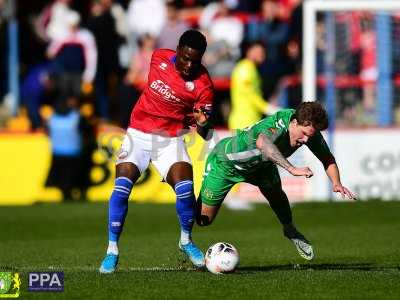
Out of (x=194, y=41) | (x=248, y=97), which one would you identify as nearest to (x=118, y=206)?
(x=194, y=41)

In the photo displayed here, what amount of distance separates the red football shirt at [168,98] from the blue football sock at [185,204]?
558 millimetres

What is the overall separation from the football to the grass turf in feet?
0.42

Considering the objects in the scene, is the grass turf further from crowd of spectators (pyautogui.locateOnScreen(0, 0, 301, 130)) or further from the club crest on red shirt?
crowd of spectators (pyautogui.locateOnScreen(0, 0, 301, 130))

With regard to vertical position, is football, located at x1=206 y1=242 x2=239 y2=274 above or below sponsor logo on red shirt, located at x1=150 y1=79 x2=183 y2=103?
below

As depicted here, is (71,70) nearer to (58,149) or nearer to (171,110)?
(58,149)

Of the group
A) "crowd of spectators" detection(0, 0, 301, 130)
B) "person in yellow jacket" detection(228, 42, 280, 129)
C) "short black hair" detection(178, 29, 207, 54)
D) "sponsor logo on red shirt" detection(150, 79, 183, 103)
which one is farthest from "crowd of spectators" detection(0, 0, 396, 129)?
"short black hair" detection(178, 29, 207, 54)

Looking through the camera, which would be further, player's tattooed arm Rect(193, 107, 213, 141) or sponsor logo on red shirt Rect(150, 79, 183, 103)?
sponsor logo on red shirt Rect(150, 79, 183, 103)

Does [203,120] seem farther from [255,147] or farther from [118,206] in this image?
[118,206]

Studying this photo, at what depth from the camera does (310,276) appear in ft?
34.4

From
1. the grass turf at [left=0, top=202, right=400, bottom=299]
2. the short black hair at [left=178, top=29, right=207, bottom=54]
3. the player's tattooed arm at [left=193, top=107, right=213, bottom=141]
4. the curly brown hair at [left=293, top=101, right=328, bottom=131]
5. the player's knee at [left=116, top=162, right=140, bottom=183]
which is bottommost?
the grass turf at [left=0, top=202, right=400, bottom=299]

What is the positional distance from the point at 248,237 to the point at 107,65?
7.67 meters

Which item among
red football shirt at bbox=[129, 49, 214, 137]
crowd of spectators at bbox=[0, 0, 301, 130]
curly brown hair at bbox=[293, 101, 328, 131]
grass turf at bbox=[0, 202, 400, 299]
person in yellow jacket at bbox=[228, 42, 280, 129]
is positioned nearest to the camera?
grass turf at bbox=[0, 202, 400, 299]

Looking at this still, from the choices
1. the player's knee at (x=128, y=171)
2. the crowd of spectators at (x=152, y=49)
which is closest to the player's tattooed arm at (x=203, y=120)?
the player's knee at (x=128, y=171)

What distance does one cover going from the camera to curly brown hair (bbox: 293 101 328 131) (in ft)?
34.5
